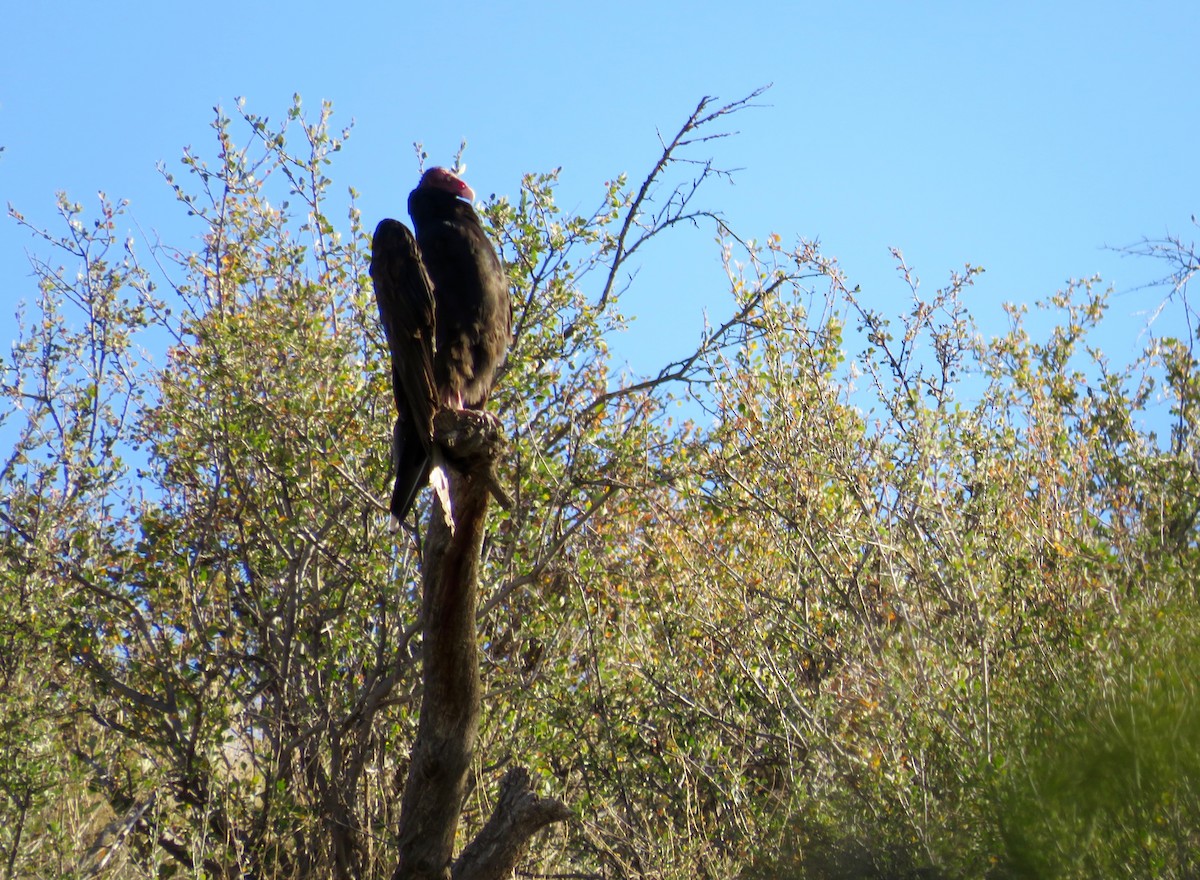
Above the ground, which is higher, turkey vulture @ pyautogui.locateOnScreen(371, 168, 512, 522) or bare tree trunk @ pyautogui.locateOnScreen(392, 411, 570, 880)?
turkey vulture @ pyautogui.locateOnScreen(371, 168, 512, 522)

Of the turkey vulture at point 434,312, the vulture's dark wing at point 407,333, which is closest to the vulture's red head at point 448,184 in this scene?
the turkey vulture at point 434,312

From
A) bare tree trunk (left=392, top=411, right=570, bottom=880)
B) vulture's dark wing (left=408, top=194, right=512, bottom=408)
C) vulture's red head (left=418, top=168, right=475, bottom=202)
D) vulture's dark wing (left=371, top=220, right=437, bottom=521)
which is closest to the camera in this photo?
bare tree trunk (left=392, top=411, right=570, bottom=880)

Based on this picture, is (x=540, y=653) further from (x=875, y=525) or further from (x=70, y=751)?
(x=70, y=751)

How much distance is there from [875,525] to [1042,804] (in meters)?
1.65

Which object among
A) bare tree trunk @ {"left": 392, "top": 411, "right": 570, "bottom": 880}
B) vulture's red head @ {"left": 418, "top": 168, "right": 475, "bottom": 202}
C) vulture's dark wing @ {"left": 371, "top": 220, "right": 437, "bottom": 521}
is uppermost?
vulture's red head @ {"left": 418, "top": 168, "right": 475, "bottom": 202}

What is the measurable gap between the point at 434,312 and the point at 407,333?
18cm

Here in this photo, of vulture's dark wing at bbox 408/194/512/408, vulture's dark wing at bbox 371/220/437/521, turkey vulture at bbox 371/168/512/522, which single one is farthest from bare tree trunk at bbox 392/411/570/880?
vulture's dark wing at bbox 408/194/512/408

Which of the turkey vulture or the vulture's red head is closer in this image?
the turkey vulture

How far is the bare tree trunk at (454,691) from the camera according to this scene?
3.31 metres

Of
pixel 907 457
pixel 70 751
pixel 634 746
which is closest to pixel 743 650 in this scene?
pixel 634 746

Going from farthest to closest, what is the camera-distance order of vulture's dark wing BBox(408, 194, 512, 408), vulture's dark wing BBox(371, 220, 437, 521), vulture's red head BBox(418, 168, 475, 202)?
vulture's red head BBox(418, 168, 475, 202), vulture's dark wing BBox(408, 194, 512, 408), vulture's dark wing BBox(371, 220, 437, 521)

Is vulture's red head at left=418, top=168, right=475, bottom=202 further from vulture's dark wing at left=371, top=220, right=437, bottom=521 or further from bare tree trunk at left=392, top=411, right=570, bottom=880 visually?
bare tree trunk at left=392, top=411, right=570, bottom=880

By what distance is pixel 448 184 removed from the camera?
4809 millimetres

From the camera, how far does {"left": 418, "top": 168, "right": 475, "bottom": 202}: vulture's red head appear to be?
480cm
